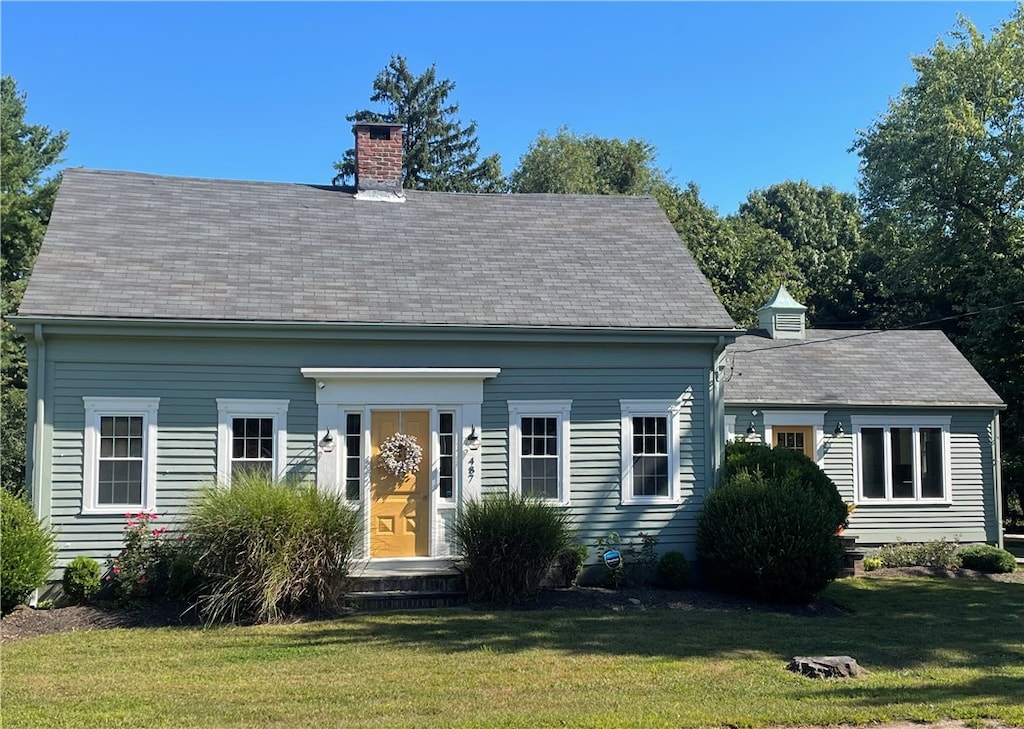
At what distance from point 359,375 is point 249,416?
151cm

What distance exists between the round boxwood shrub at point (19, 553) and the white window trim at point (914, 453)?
13594mm

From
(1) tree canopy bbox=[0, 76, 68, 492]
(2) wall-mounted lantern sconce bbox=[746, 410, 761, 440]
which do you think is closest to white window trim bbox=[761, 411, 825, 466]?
(2) wall-mounted lantern sconce bbox=[746, 410, 761, 440]

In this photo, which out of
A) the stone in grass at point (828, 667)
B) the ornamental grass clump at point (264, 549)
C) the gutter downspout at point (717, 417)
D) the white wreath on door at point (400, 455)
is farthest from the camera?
the gutter downspout at point (717, 417)

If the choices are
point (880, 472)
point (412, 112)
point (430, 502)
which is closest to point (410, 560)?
point (430, 502)

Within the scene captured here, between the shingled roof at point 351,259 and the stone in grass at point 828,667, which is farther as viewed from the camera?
the shingled roof at point 351,259

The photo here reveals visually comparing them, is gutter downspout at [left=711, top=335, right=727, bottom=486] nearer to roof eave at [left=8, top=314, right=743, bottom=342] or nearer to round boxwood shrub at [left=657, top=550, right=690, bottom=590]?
roof eave at [left=8, top=314, right=743, bottom=342]

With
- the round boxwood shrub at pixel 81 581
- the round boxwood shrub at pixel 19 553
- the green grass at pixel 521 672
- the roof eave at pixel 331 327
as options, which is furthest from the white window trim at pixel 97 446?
the green grass at pixel 521 672

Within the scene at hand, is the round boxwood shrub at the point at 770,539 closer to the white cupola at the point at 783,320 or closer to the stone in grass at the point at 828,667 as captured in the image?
the stone in grass at the point at 828,667

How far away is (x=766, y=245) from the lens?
35.9 meters

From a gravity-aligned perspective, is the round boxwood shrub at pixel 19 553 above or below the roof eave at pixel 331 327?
below

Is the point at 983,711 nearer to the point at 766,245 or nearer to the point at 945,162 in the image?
the point at 945,162

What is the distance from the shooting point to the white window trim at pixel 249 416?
1225 centimetres

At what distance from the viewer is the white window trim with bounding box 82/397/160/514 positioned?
11.9 m

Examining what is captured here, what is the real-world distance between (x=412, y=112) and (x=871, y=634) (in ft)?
126
